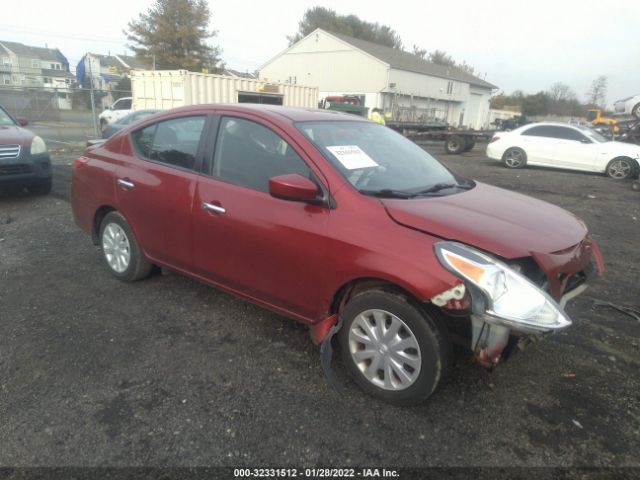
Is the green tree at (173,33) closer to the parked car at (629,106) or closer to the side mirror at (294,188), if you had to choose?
the parked car at (629,106)

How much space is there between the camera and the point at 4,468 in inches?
85.0

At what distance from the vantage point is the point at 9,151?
6.91 meters

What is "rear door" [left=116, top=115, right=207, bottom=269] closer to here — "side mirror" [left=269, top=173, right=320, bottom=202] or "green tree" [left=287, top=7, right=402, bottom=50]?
"side mirror" [left=269, top=173, right=320, bottom=202]

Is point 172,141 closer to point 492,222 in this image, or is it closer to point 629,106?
point 492,222

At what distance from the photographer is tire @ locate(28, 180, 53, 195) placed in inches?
304

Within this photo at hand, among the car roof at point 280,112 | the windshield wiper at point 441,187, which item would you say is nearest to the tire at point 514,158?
the windshield wiper at point 441,187

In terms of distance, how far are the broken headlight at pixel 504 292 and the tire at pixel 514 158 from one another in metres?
13.5

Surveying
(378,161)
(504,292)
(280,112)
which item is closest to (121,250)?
(280,112)

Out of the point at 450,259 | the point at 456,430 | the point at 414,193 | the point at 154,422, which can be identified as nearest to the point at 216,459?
the point at 154,422

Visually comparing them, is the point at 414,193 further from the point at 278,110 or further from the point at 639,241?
the point at 639,241

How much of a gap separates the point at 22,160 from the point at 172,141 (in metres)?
4.78

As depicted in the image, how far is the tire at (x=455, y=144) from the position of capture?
63.1 ft

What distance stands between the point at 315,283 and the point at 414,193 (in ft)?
2.92

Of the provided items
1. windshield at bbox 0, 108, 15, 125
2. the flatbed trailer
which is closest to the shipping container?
the flatbed trailer
